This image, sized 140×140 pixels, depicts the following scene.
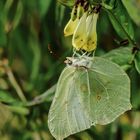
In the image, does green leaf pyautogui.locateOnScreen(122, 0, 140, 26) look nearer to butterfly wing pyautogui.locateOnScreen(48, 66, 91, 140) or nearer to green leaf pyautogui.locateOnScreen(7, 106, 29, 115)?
butterfly wing pyautogui.locateOnScreen(48, 66, 91, 140)

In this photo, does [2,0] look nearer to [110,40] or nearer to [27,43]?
[27,43]

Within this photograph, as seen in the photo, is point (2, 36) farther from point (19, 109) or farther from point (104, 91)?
point (104, 91)

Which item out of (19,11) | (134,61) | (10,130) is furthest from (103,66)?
(10,130)

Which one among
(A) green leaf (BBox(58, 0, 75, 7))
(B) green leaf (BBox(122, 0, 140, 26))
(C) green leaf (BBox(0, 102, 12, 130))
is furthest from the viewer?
(C) green leaf (BBox(0, 102, 12, 130))

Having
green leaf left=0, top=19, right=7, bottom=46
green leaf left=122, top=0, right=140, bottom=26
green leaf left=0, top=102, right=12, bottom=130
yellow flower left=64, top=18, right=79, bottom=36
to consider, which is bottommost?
green leaf left=0, top=102, right=12, bottom=130

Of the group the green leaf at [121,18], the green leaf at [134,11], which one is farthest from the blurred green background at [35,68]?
the green leaf at [121,18]

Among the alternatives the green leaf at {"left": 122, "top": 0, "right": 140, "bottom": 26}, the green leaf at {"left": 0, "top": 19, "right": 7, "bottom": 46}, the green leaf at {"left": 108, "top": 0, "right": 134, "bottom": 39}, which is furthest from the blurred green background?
the green leaf at {"left": 108, "top": 0, "right": 134, "bottom": 39}
